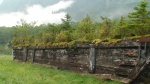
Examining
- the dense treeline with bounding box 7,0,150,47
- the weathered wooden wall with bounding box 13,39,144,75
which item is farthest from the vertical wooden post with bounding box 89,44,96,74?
the dense treeline with bounding box 7,0,150,47

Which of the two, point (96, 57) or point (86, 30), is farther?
point (86, 30)

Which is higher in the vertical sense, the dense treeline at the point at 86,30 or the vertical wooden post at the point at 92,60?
the dense treeline at the point at 86,30

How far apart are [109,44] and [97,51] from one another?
4.25 ft

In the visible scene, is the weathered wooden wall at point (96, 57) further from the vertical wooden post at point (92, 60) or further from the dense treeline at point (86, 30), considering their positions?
the dense treeline at point (86, 30)

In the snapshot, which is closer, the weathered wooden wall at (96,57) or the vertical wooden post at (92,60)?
the weathered wooden wall at (96,57)

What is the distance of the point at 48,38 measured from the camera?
75.0 feet

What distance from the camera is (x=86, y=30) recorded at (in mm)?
22672

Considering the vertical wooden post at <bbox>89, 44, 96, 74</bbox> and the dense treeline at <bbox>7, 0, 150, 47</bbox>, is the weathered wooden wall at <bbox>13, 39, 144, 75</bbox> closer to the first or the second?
the vertical wooden post at <bbox>89, 44, 96, 74</bbox>

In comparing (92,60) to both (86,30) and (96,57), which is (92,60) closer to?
(96,57)

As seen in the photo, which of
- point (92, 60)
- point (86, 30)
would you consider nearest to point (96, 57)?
point (92, 60)

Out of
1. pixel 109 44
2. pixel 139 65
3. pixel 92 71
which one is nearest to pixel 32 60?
pixel 92 71

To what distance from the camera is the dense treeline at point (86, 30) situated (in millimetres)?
18837

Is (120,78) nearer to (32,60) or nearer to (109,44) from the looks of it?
(109,44)

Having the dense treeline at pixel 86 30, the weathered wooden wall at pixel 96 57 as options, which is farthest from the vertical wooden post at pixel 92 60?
the dense treeline at pixel 86 30
